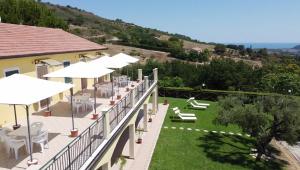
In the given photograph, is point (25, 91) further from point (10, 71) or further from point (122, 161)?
point (122, 161)

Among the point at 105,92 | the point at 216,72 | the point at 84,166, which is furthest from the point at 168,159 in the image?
the point at 216,72

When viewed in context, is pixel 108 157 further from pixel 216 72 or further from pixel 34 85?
pixel 216 72

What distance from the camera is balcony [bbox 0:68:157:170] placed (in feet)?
33.2

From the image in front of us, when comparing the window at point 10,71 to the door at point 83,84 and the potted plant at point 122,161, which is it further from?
the door at point 83,84

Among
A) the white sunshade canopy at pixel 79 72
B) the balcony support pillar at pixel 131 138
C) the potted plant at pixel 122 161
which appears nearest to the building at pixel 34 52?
the white sunshade canopy at pixel 79 72

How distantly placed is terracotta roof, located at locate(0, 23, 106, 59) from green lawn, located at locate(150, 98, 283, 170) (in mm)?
10020

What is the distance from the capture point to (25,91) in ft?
35.1

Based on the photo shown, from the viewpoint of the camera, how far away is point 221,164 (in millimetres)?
20328

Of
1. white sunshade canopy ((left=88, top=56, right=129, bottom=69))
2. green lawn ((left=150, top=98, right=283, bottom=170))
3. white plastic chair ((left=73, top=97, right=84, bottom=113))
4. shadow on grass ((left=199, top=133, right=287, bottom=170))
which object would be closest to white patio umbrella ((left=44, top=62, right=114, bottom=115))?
white plastic chair ((left=73, top=97, right=84, bottom=113))

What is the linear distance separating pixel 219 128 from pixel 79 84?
13.8 m

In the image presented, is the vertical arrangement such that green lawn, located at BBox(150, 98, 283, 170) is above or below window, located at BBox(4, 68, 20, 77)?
below

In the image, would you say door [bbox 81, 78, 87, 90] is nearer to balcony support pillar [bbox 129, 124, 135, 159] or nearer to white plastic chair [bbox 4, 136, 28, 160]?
balcony support pillar [bbox 129, 124, 135, 159]

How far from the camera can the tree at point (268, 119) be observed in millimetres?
20156

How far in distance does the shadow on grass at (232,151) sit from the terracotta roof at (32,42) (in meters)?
12.8
